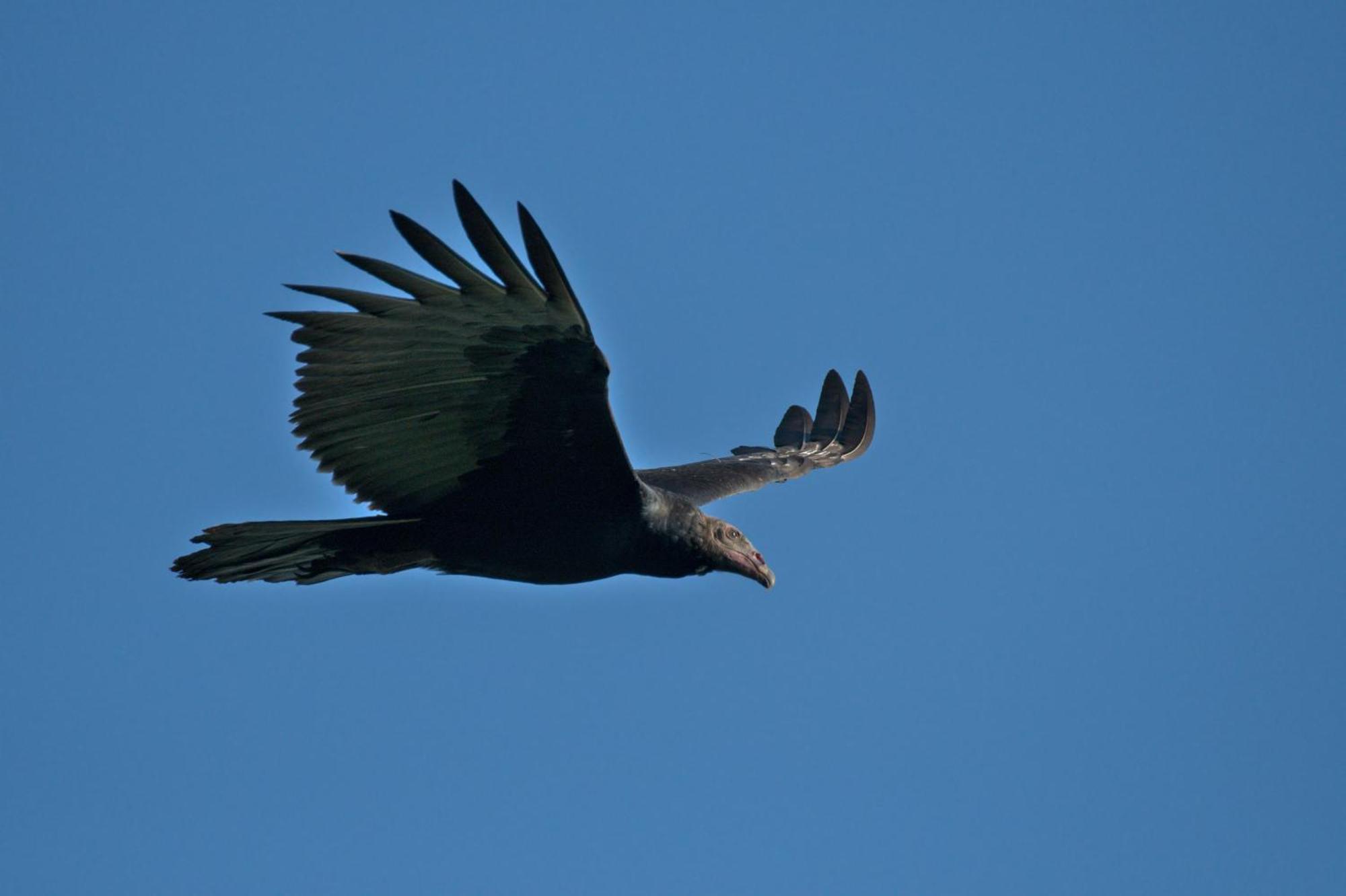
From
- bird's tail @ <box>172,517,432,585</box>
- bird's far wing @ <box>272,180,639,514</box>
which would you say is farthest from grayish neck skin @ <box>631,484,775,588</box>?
bird's tail @ <box>172,517,432,585</box>

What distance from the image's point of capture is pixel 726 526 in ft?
28.5

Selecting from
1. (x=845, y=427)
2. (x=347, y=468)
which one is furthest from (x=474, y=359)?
(x=845, y=427)

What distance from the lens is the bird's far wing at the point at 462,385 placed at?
263 inches

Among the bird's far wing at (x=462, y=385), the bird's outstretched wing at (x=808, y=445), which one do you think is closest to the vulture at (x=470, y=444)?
the bird's far wing at (x=462, y=385)

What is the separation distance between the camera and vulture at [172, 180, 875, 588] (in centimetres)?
675

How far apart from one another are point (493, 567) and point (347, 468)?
1.02 metres

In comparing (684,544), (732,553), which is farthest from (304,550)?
(732,553)

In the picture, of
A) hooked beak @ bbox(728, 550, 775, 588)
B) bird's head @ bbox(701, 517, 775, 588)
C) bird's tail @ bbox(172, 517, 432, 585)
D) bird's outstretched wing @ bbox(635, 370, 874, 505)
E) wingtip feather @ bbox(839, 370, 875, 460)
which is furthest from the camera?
wingtip feather @ bbox(839, 370, 875, 460)

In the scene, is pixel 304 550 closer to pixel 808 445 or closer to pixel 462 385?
pixel 462 385

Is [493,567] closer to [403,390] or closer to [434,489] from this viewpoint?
[434,489]

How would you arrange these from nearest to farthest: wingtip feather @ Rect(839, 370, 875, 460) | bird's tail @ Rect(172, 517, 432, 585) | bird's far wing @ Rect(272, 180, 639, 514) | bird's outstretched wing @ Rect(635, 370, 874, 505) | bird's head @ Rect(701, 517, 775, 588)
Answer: bird's far wing @ Rect(272, 180, 639, 514) < bird's tail @ Rect(172, 517, 432, 585) < bird's head @ Rect(701, 517, 775, 588) < bird's outstretched wing @ Rect(635, 370, 874, 505) < wingtip feather @ Rect(839, 370, 875, 460)

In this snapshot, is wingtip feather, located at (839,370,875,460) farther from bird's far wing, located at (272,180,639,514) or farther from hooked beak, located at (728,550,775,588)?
bird's far wing, located at (272,180,639,514)

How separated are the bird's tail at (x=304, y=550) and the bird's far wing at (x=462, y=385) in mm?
189

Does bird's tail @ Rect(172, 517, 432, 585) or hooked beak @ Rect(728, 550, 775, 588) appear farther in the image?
hooked beak @ Rect(728, 550, 775, 588)
